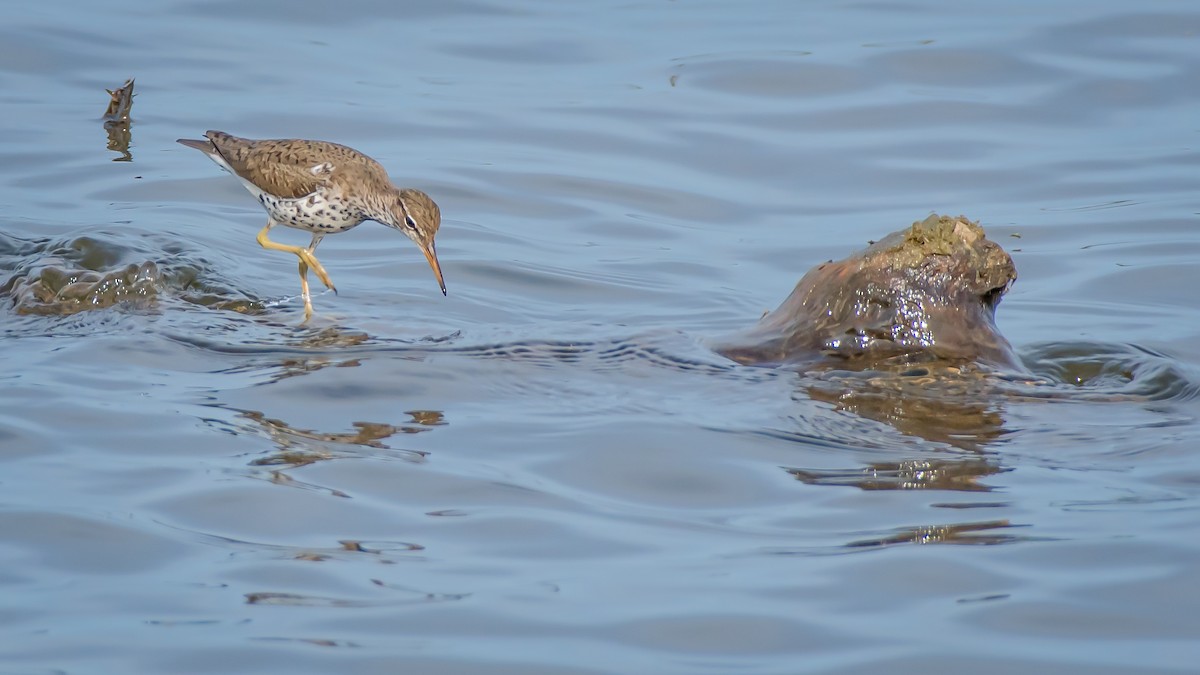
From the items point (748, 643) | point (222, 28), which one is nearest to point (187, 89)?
point (222, 28)

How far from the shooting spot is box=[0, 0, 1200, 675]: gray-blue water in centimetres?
436

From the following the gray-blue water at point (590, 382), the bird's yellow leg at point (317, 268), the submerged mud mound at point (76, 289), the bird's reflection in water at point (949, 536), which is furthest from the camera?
the bird's yellow leg at point (317, 268)

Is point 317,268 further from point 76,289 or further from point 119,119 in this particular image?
point 119,119

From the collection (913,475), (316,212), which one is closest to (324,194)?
(316,212)

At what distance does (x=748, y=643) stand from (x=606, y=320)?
4.07m

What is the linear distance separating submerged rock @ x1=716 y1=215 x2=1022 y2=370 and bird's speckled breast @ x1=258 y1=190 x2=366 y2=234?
3.11 m

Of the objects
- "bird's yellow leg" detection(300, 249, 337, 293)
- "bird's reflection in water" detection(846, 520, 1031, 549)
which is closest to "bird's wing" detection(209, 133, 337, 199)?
"bird's yellow leg" detection(300, 249, 337, 293)

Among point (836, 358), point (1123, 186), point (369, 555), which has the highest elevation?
point (1123, 186)

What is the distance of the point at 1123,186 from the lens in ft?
36.5

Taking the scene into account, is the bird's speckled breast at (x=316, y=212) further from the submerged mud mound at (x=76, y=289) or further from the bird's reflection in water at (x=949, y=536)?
the bird's reflection in water at (x=949, y=536)

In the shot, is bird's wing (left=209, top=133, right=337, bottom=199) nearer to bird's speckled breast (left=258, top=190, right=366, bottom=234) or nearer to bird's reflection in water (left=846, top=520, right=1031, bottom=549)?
bird's speckled breast (left=258, top=190, right=366, bottom=234)

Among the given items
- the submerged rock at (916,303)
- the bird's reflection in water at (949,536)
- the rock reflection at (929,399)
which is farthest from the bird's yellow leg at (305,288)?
the bird's reflection in water at (949,536)

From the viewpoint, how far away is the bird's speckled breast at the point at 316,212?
862cm

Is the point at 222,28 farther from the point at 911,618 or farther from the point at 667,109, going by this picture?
the point at 911,618
